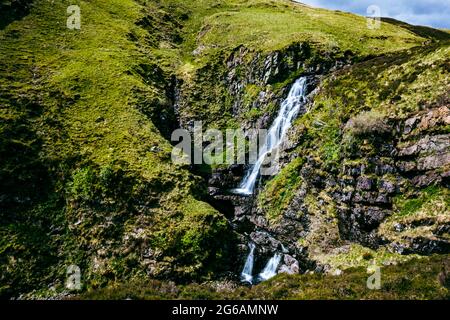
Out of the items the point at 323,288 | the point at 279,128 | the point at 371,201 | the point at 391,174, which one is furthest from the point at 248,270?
the point at 279,128

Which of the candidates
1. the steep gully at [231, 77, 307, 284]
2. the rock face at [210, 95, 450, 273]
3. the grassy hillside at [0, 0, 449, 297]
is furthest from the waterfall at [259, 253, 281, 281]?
the steep gully at [231, 77, 307, 284]

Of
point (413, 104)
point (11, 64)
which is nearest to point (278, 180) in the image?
point (413, 104)

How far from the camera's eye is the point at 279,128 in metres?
46.5

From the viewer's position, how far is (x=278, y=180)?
133 feet

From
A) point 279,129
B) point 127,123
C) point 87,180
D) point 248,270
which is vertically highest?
point 127,123

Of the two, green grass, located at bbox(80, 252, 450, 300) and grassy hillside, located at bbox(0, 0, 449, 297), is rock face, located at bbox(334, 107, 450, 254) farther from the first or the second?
green grass, located at bbox(80, 252, 450, 300)

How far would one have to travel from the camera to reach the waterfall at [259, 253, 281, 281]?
1222 inches

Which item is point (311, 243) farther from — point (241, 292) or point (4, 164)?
point (4, 164)

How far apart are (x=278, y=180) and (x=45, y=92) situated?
2585cm

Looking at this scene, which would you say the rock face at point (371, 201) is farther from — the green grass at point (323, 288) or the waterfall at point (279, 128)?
the waterfall at point (279, 128)

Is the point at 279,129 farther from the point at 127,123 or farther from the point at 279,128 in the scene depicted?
the point at 127,123

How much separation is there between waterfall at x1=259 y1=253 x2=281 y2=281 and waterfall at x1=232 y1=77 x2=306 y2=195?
11.5 metres

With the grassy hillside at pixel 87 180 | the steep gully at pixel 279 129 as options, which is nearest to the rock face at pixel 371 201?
the steep gully at pixel 279 129

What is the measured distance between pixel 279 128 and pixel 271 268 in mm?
19260
